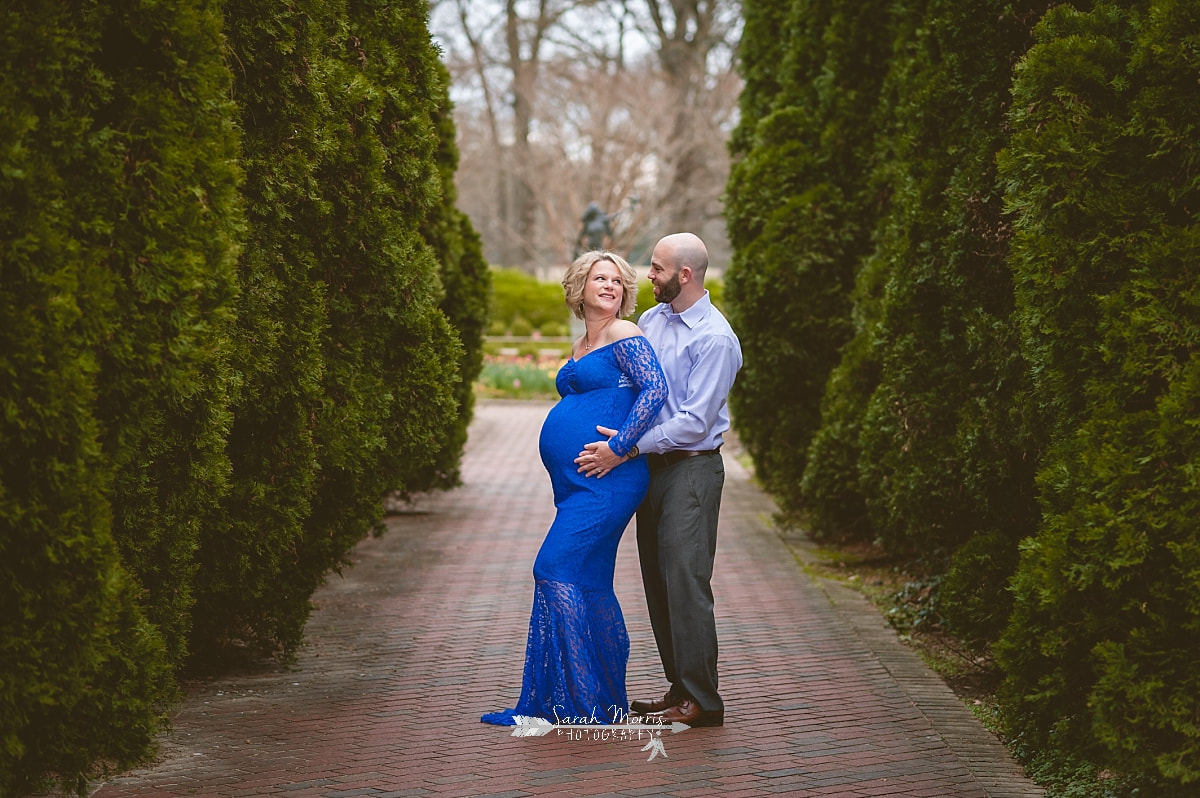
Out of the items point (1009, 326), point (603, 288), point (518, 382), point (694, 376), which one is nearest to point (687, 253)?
point (603, 288)

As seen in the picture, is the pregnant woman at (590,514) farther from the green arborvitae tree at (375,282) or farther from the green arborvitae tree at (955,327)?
the green arborvitae tree at (955,327)

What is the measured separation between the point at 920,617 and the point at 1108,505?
3349 mm

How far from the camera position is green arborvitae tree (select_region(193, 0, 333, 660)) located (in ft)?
17.5

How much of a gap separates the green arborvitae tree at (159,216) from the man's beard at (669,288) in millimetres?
1884

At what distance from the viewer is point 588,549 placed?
5273 mm

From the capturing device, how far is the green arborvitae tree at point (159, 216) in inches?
155

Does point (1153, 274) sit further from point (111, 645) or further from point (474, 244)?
point (474, 244)

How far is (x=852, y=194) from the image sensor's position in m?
10.1

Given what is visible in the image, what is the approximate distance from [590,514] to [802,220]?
5443 millimetres

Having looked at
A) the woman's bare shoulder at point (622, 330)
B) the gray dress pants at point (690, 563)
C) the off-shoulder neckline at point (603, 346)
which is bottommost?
the gray dress pants at point (690, 563)

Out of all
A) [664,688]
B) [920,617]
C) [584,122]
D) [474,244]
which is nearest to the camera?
[664,688]

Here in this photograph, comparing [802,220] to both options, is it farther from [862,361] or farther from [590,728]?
[590,728]

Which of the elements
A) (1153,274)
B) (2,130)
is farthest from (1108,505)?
(2,130)

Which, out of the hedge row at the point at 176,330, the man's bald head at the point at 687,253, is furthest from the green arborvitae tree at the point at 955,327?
the hedge row at the point at 176,330
